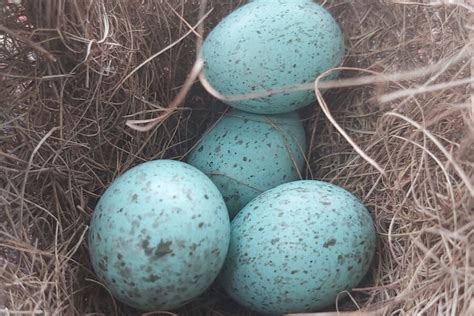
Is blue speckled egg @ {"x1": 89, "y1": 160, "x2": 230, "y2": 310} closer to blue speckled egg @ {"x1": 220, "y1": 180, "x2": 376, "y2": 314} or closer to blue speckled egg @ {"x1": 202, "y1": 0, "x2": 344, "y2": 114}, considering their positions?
blue speckled egg @ {"x1": 220, "y1": 180, "x2": 376, "y2": 314}

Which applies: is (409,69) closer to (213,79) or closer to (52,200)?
(213,79)

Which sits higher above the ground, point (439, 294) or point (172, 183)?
point (172, 183)

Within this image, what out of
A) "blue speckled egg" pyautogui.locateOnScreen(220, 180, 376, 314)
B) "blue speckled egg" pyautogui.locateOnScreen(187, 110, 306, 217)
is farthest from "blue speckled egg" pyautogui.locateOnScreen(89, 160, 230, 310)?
"blue speckled egg" pyautogui.locateOnScreen(187, 110, 306, 217)

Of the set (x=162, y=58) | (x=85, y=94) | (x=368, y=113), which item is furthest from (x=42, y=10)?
(x=368, y=113)

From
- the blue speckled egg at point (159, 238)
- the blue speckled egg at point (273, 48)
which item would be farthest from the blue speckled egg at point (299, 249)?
the blue speckled egg at point (273, 48)

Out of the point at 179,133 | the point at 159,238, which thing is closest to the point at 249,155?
the point at 179,133

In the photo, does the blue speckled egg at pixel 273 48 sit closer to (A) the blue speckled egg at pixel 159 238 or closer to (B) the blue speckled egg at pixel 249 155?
(B) the blue speckled egg at pixel 249 155

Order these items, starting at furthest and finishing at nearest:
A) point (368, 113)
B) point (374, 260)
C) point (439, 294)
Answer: point (368, 113), point (374, 260), point (439, 294)
